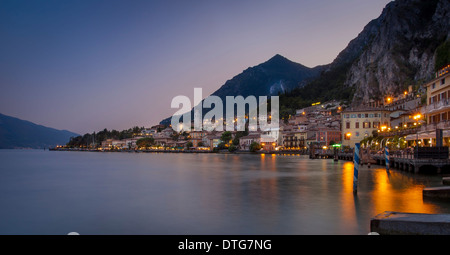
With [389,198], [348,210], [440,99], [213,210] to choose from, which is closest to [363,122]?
[440,99]

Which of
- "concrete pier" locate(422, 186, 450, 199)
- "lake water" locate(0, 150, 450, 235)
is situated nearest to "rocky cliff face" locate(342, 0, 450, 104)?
"lake water" locate(0, 150, 450, 235)

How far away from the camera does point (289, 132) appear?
148 metres

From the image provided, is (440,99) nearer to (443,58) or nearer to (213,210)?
(213,210)

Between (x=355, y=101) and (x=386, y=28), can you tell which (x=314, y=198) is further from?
(x=386, y=28)

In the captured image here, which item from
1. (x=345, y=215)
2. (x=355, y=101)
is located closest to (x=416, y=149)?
(x=345, y=215)

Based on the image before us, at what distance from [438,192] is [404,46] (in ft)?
495

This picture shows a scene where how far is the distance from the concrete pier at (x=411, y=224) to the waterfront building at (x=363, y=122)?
261 feet

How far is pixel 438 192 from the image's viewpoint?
17516 mm

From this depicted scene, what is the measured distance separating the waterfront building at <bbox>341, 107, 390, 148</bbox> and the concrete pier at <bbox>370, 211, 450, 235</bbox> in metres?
79.6

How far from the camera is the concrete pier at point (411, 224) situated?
8.77 meters

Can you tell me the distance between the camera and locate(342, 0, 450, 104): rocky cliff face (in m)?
133

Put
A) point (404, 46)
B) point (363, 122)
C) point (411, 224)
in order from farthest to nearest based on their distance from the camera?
point (404, 46) < point (363, 122) < point (411, 224)

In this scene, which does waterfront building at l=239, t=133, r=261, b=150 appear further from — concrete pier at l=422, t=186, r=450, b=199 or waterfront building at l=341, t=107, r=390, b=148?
concrete pier at l=422, t=186, r=450, b=199

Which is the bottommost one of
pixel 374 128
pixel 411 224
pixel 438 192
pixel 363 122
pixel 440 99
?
pixel 438 192
